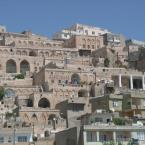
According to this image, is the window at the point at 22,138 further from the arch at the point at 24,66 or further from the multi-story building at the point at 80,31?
the multi-story building at the point at 80,31

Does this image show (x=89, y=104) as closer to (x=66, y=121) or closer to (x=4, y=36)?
(x=66, y=121)

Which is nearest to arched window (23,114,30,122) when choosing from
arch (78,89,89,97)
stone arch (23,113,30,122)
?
stone arch (23,113,30,122)

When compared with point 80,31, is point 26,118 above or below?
below

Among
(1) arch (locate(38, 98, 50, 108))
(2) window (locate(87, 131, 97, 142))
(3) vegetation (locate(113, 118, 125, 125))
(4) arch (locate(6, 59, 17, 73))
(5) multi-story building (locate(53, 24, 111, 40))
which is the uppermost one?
(5) multi-story building (locate(53, 24, 111, 40))

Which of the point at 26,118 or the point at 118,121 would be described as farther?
the point at 26,118

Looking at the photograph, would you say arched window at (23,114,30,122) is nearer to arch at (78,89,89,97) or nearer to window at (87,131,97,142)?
arch at (78,89,89,97)

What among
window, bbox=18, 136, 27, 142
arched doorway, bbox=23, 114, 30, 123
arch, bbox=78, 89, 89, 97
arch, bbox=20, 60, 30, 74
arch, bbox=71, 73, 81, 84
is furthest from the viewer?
arch, bbox=20, 60, 30, 74

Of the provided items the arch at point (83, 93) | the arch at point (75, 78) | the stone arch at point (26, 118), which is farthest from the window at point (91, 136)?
the arch at point (75, 78)

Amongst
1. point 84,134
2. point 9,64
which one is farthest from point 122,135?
point 9,64

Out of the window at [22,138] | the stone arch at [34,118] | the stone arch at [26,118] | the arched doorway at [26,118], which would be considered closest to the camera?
the window at [22,138]

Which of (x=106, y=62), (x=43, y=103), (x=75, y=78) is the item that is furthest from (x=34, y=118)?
(x=106, y=62)

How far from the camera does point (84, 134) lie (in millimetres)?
50500

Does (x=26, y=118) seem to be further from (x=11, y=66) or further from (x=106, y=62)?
(x=106, y=62)

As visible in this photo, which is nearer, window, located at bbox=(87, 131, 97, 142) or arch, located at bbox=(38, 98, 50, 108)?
window, located at bbox=(87, 131, 97, 142)
